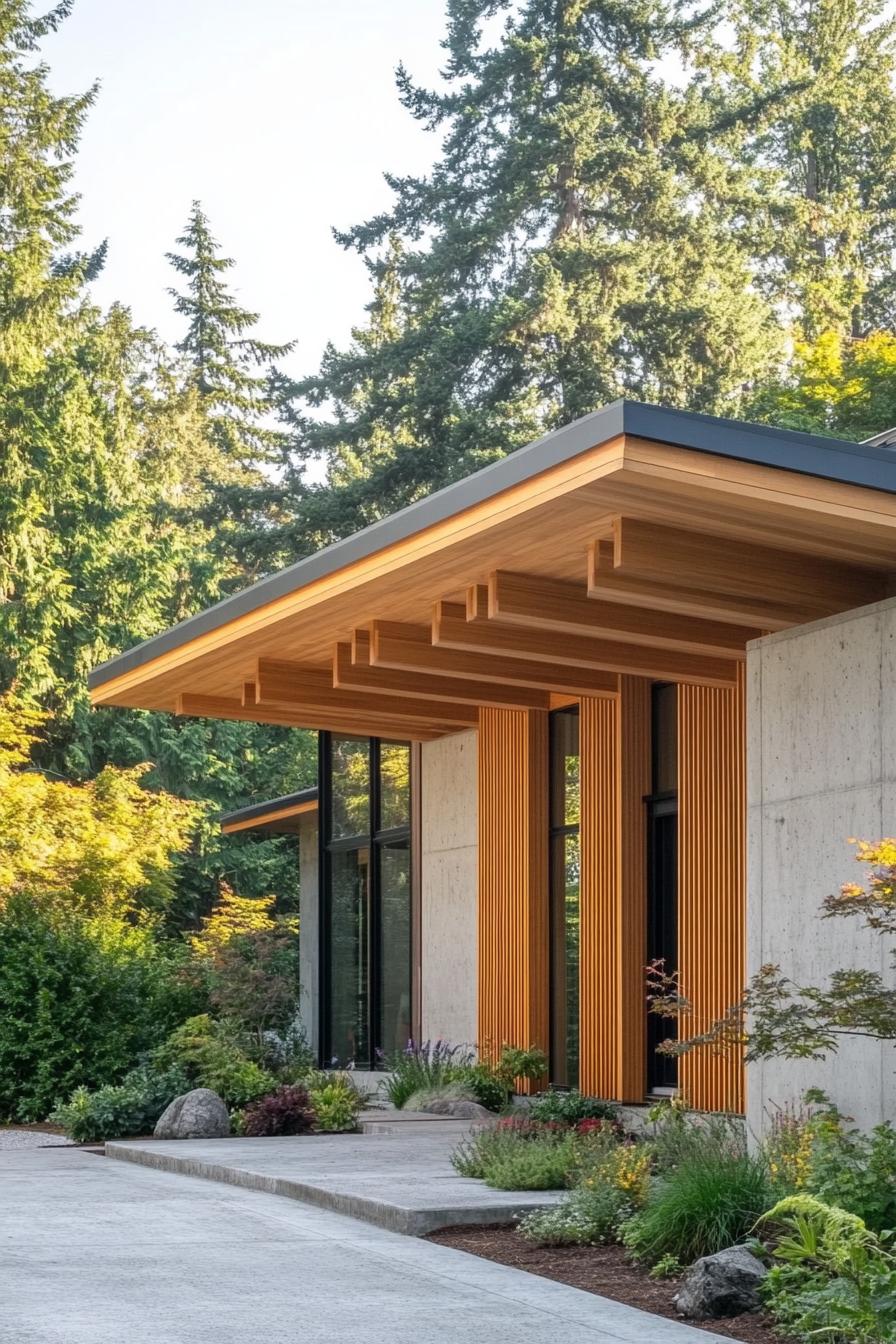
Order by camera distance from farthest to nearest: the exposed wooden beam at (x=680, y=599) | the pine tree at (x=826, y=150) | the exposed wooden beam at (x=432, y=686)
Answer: the pine tree at (x=826, y=150) → the exposed wooden beam at (x=432, y=686) → the exposed wooden beam at (x=680, y=599)

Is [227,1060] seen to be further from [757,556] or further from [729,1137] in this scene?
Result: [757,556]

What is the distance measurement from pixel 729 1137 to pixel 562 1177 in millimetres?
1118

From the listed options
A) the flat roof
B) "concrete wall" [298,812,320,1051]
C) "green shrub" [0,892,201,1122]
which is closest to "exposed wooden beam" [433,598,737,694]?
the flat roof

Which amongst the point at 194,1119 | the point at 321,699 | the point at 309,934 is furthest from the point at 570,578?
the point at 309,934

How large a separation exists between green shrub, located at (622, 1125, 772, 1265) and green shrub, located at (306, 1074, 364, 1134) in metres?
5.76

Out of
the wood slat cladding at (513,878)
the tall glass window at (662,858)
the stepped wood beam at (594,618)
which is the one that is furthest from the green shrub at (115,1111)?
the stepped wood beam at (594,618)

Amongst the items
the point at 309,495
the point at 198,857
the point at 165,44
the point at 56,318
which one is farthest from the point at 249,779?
the point at 165,44

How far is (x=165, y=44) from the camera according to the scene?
94.7 feet

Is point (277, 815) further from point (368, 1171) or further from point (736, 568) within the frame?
point (736, 568)

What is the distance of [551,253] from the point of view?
30.5 meters

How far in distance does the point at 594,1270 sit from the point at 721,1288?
1.00m

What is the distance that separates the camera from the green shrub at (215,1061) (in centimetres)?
1427

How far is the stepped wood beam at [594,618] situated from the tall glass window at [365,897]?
21.5 feet

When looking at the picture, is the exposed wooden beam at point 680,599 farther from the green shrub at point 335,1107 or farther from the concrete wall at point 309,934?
the concrete wall at point 309,934
